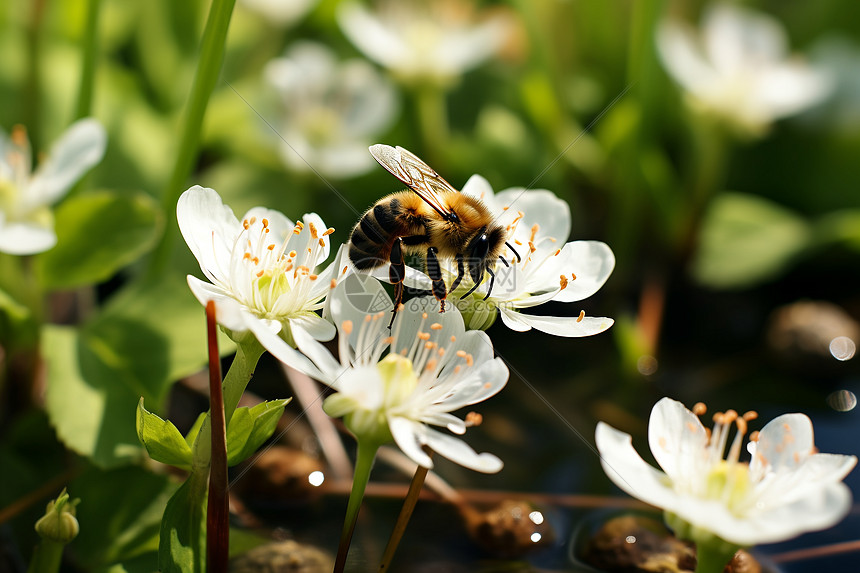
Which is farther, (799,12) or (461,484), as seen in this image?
(799,12)

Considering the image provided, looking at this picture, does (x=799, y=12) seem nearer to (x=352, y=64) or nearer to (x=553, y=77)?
(x=553, y=77)

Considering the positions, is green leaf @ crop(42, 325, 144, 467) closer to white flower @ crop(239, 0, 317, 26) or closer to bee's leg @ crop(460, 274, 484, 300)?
bee's leg @ crop(460, 274, 484, 300)

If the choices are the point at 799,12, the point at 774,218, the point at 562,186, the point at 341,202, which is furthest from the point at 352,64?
the point at 799,12

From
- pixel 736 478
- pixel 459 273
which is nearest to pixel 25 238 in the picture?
pixel 459 273

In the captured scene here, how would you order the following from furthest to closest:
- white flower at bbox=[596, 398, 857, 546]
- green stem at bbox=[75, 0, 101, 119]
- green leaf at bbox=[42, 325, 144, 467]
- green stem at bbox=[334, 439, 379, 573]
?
green stem at bbox=[75, 0, 101, 119], green leaf at bbox=[42, 325, 144, 467], green stem at bbox=[334, 439, 379, 573], white flower at bbox=[596, 398, 857, 546]

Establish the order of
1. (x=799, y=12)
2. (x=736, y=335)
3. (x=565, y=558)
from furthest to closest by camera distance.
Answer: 1. (x=799, y=12)
2. (x=736, y=335)
3. (x=565, y=558)

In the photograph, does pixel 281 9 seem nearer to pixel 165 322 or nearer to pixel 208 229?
pixel 165 322

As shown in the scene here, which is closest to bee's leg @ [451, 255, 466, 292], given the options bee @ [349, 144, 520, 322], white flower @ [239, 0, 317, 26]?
bee @ [349, 144, 520, 322]
